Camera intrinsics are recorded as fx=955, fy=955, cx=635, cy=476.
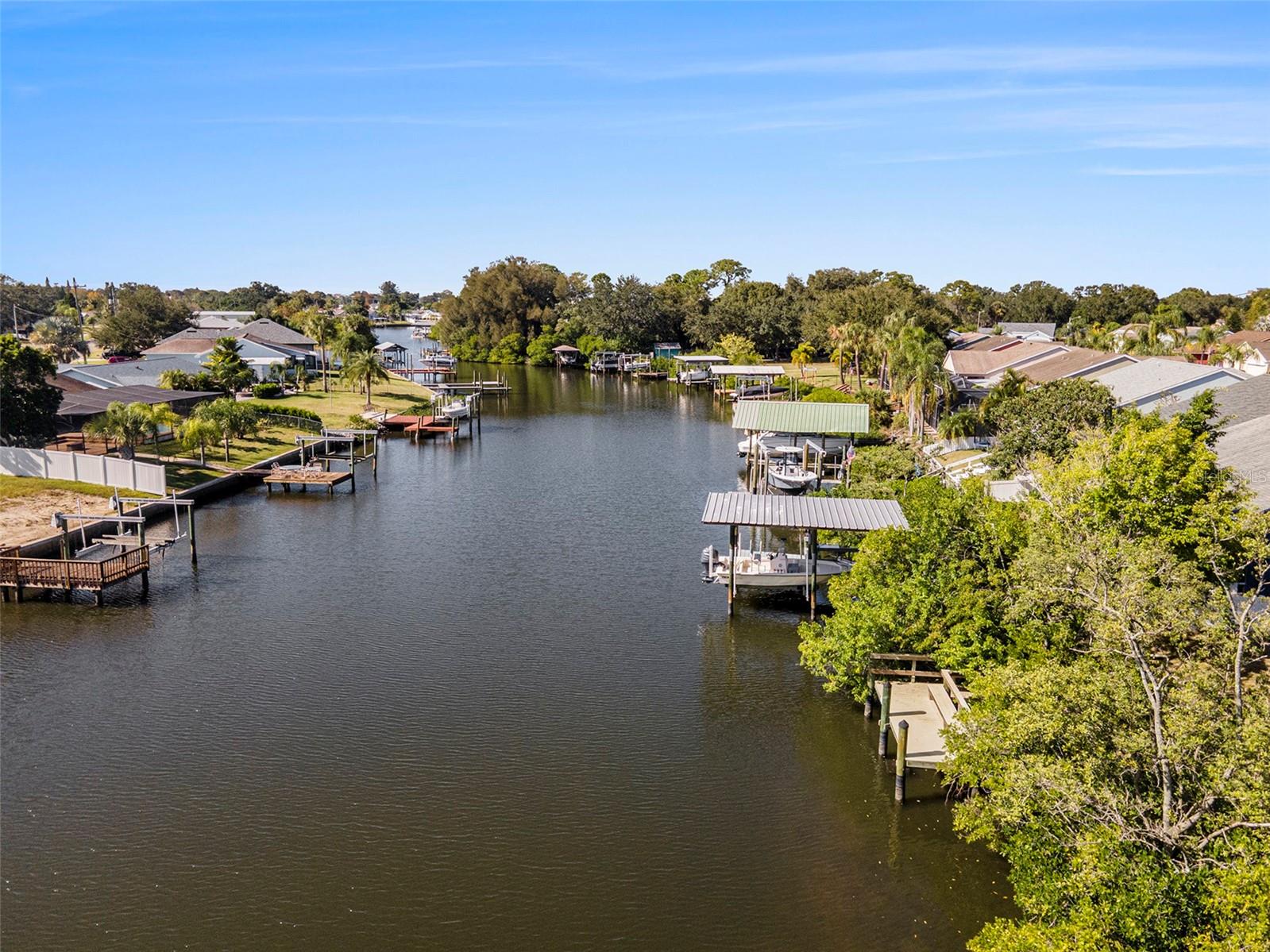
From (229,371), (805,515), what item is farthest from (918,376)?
(229,371)

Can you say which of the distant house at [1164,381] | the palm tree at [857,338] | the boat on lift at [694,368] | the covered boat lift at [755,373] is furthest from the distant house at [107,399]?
the distant house at [1164,381]

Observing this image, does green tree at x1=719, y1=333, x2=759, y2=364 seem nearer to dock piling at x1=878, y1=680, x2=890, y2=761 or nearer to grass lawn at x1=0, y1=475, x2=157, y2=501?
grass lawn at x1=0, y1=475, x2=157, y2=501

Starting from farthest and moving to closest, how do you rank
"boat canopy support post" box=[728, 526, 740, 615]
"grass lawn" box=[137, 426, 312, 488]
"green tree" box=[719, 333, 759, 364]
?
"green tree" box=[719, 333, 759, 364] → "grass lawn" box=[137, 426, 312, 488] → "boat canopy support post" box=[728, 526, 740, 615]

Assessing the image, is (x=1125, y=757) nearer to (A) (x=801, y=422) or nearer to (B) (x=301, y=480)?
(A) (x=801, y=422)

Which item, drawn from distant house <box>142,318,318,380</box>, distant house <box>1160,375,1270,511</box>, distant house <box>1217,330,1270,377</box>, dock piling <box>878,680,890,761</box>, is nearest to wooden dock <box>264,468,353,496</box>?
dock piling <box>878,680,890,761</box>

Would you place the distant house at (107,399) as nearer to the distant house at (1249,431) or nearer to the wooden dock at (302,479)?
the wooden dock at (302,479)

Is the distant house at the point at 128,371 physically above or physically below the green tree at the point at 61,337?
below

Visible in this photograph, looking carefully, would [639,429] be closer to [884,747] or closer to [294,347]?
[294,347]
